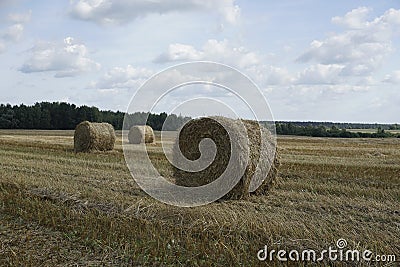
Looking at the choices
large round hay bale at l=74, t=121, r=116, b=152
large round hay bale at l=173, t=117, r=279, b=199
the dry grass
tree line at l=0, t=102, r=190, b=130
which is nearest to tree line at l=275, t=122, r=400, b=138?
tree line at l=0, t=102, r=190, b=130

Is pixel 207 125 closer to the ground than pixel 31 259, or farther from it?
farther from it

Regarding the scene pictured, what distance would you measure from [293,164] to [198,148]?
18.2 ft

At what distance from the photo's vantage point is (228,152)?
9.05m

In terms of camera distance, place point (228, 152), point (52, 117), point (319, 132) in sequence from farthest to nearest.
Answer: point (52, 117) → point (319, 132) → point (228, 152)

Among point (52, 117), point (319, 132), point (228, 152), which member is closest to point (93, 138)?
point (228, 152)

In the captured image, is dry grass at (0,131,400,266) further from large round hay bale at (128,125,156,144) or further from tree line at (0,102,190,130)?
tree line at (0,102,190,130)

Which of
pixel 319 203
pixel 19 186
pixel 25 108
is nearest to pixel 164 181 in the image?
pixel 19 186

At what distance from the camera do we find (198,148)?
9602mm

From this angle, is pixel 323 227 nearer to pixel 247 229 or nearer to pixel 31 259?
pixel 247 229

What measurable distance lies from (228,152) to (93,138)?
470 inches

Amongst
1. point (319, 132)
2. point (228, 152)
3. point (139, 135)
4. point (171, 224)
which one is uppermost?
point (319, 132)

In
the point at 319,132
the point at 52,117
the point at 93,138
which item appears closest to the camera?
the point at 93,138

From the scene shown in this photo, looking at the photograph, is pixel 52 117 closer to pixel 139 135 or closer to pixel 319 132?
pixel 319 132

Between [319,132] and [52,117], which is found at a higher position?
[52,117]
